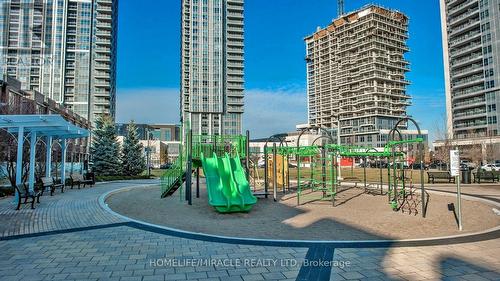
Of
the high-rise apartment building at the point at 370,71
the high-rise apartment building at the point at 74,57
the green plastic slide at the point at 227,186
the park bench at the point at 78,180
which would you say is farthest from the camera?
the high-rise apartment building at the point at 370,71

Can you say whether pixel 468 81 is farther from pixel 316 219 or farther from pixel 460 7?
pixel 316 219

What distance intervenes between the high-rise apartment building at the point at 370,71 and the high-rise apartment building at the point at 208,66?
34.7 meters

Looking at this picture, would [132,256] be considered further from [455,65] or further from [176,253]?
[455,65]

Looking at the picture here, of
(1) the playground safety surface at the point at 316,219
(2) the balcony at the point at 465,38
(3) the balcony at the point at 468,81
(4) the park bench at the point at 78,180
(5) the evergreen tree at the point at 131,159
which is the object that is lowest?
(1) the playground safety surface at the point at 316,219

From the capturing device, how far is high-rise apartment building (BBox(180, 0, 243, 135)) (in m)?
99.4

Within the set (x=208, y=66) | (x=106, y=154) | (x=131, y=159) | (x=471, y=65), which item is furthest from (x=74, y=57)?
(x=471, y=65)

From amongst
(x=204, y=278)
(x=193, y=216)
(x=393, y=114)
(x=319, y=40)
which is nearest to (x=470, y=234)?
(x=204, y=278)

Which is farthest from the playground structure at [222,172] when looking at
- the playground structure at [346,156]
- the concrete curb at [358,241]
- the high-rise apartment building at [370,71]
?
the high-rise apartment building at [370,71]

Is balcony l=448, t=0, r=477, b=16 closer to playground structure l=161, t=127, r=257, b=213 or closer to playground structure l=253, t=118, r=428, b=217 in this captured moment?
playground structure l=253, t=118, r=428, b=217

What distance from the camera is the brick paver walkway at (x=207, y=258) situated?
206 inches

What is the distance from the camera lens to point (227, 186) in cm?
1241

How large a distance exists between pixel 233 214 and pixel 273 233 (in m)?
3.26

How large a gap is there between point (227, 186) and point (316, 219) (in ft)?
12.0

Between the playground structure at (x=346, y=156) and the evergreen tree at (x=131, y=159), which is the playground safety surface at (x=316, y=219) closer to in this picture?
the playground structure at (x=346, y=156)
